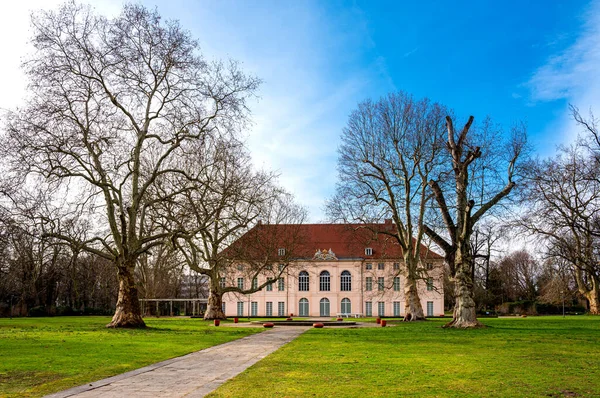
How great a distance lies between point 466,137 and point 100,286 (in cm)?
5117

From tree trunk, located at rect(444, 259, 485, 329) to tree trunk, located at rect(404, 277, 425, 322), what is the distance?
933 centimetres

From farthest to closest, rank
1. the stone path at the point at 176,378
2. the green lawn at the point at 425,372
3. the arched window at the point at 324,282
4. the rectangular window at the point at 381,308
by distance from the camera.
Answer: the arched window at the point at 324,282, the rectangular window at the point at 381,308, the green lawn at the point at 425,372, the stone path at the point at 176,378

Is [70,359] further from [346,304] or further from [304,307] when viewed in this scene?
[346,304]

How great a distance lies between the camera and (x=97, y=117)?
27.2 metres

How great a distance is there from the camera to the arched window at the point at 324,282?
76125 millimetres

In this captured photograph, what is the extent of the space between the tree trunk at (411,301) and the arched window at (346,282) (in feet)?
116

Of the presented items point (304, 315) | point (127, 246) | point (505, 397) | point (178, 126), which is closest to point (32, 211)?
point (127, 246)

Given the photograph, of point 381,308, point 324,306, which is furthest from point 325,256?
point 381,308

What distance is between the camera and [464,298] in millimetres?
28250

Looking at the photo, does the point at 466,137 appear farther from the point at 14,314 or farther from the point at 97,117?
the point at 14,314

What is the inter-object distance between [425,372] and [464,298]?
58.9 ft

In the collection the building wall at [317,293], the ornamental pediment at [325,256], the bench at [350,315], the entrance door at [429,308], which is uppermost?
the ornamental pediment at [325,256]

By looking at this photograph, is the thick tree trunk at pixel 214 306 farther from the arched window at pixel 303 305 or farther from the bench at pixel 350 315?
the arched window at pixel 303 305

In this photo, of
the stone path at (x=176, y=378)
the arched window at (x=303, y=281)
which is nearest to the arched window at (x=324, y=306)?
the arched window at (x=303, y=281)
